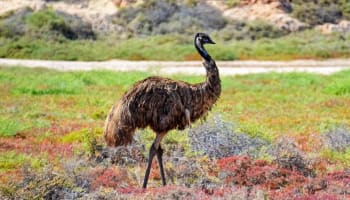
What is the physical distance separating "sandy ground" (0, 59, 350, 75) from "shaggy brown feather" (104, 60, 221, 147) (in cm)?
2046

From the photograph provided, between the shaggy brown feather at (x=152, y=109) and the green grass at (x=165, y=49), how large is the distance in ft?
90.8

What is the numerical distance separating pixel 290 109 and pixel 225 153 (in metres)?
7.23

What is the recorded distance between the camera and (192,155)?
11180 mm

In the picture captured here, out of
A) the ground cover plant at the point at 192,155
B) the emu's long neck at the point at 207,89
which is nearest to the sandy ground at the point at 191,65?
the ground cover plant at the point at 192,155

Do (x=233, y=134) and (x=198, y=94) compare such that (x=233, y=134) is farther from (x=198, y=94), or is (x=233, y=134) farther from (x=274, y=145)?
(x=198, y=94)

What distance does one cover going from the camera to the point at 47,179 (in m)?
8.73

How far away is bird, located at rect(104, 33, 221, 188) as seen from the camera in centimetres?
946

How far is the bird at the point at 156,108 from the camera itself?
9.46 metres

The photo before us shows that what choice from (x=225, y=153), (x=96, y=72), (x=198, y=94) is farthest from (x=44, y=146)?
(x=96, y=72)

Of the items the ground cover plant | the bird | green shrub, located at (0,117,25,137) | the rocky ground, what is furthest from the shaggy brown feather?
the rocky ground

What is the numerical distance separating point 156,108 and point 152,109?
0.05 metres

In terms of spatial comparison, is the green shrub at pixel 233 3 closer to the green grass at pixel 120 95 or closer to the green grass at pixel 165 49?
the green grass at pixel 165 49

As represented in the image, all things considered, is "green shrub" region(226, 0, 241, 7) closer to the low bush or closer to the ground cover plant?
the ground cover plant

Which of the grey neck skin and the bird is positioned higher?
the grey neck skin
